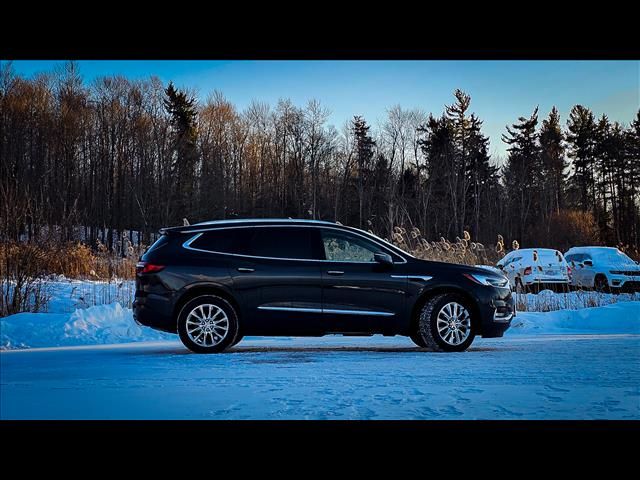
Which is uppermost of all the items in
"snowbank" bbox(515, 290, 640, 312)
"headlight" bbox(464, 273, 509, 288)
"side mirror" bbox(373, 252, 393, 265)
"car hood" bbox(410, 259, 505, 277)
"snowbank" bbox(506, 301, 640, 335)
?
"side mirror" bbox(373, 252, 393, 265)

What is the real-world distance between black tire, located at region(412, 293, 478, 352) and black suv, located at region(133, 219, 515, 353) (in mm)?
13

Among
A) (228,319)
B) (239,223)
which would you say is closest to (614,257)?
(239,223)

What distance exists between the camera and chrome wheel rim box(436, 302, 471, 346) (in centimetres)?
823

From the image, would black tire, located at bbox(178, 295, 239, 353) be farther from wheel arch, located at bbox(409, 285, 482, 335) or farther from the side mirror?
wheel arch, located at bbox(409, 285, 482, 335)

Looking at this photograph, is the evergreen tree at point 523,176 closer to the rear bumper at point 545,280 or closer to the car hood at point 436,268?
the rear bumper at point 545,280

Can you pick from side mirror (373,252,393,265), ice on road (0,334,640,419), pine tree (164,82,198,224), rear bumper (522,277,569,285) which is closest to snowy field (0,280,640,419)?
ice on road (0,334,640,419)

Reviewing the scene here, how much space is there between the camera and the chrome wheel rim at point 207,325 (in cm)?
804

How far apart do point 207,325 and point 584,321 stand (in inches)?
296

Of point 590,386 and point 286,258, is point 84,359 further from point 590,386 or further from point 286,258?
point 590,386

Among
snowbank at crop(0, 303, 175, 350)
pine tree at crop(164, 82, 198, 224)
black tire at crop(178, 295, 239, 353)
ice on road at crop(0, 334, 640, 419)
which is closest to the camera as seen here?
ice on road at crop(0, 334, 640, 419)

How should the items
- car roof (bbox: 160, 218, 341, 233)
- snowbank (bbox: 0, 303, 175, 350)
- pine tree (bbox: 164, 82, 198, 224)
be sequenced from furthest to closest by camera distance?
1. pine tree (bbox: 164, 82, 198, 224)
2. snowbank (bbox: 0, 303, 175, 350)
3. car roof (bbox: 160, 218, 341, 233)

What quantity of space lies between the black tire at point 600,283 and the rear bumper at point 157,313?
13307 millimetres

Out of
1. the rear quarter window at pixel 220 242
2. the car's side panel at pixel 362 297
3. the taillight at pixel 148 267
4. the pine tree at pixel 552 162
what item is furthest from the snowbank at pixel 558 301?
the pine tree at pixel 552 162

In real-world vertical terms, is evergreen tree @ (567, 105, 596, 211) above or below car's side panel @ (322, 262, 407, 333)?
above
